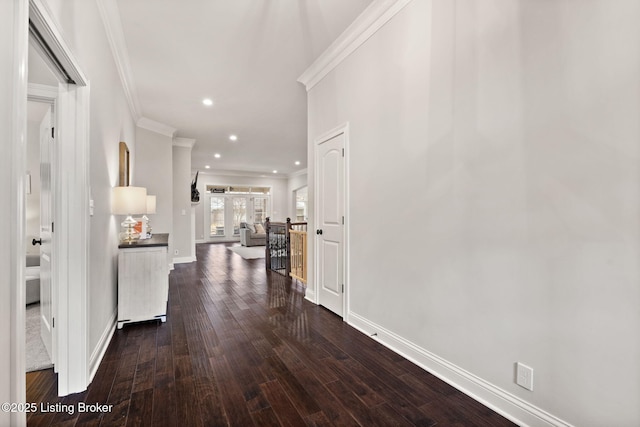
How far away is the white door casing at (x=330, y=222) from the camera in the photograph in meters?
3.15

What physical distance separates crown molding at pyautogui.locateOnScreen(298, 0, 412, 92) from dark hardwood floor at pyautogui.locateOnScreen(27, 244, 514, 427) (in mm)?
2844

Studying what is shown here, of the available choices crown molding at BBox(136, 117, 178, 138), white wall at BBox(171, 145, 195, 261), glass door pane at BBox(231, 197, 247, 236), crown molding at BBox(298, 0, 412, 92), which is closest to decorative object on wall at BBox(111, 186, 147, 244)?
crown molding at BBox(298, 0, 412, 92)

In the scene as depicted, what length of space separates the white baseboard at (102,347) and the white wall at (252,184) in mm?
8597

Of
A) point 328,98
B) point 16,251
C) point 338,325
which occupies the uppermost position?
point 328,98

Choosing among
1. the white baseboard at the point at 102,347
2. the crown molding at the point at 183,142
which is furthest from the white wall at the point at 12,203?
the crown molding at the point at 183,142

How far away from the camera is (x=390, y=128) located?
2.46 metres

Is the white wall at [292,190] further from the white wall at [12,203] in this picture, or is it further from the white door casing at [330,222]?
the white wall at [12,203]

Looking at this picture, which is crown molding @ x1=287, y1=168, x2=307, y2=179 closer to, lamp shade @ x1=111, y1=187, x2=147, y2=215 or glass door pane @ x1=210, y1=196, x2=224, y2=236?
glass door pane @ x1=210, y1=196, x2=224, y2=236

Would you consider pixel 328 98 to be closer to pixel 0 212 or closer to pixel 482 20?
pixel 482 20

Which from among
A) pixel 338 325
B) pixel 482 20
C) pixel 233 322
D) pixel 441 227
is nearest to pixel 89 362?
pixel 233 322

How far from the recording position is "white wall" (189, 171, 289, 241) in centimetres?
1112

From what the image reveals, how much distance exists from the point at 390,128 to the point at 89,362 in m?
2.85

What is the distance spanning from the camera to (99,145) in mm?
2340

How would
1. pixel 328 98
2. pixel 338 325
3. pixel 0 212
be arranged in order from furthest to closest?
pixel 328 98 < pixel 338 325 < pixel 0 212
